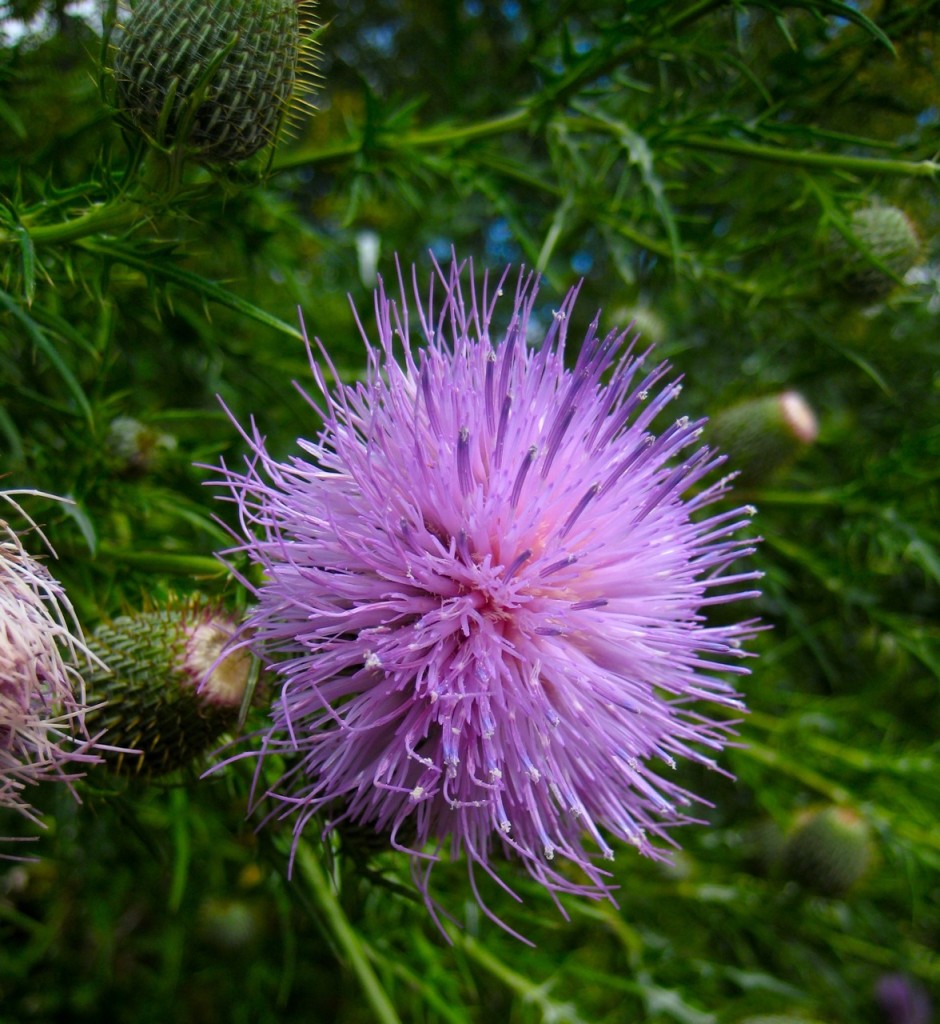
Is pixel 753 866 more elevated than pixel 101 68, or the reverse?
pixel 101 68

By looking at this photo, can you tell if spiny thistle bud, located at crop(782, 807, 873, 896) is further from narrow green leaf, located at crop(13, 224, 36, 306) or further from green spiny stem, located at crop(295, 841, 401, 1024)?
narrow green leaf, located at crop(13, 224, 36, 306)

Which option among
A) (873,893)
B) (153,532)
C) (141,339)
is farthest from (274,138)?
(873,893)

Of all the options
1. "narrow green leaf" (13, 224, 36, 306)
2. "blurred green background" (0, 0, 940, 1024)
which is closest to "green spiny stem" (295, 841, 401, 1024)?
"blurred green background" (0, 0, 940, 1024)

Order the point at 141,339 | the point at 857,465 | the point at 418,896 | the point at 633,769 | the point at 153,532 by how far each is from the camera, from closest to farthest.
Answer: the point at 633,769
the point at 418,896
the point at 153,532
the point at 141,339
the point at 857,465

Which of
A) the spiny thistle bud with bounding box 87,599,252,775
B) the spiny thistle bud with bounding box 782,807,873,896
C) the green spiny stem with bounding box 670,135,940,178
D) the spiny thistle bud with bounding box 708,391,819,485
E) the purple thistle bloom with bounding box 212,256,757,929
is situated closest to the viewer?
the purple thistle bloom with bounding box 212,256,757,929

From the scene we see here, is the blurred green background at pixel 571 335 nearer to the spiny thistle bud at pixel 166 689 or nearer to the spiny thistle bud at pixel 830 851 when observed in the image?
the spiny thistle bud at pixel 830 851

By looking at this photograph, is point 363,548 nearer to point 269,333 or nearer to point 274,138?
point 274,138

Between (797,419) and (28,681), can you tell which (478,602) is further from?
(797,419)
